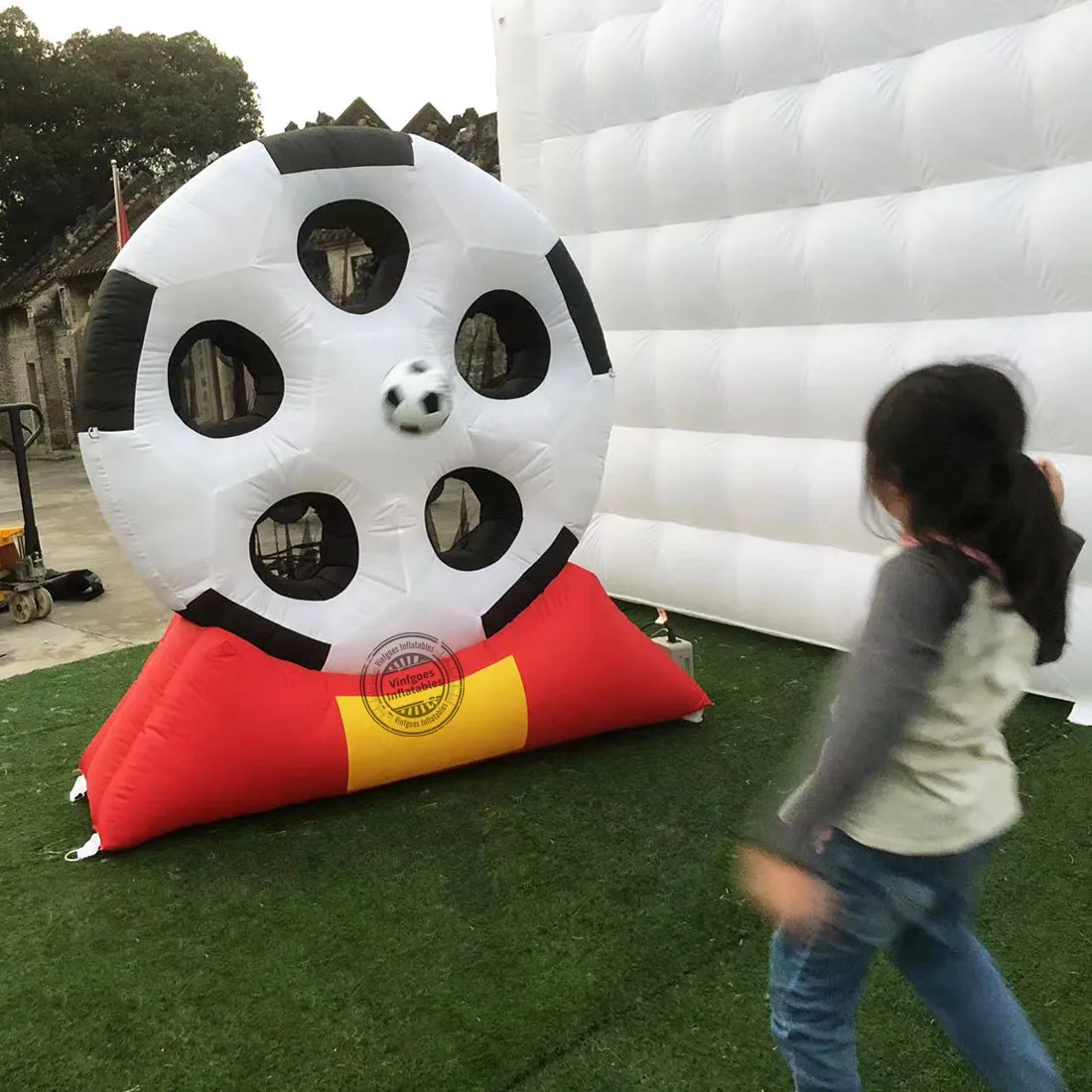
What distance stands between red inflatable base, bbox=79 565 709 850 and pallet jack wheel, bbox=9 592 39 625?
7.28ft

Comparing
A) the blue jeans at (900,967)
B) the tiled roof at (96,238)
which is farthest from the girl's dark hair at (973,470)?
the tiled roof at (96,238)

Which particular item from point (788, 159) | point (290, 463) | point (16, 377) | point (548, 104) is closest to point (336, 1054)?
point (290, 463)

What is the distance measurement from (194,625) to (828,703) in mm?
1659

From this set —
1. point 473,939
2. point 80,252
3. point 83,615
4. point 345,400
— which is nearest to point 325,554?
point 345,400

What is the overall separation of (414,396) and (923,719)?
1.55m

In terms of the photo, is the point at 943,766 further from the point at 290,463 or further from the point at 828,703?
the point at 290,463

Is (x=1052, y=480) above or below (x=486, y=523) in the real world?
above

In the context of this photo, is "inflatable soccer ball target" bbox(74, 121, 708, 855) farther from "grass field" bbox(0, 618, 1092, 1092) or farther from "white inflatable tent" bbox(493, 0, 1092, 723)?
"white inflatable tent" bbox(493, 0, 1092, 723)

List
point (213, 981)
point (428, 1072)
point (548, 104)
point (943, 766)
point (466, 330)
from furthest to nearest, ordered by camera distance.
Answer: point (466, 330) → point (548, 104) → point (213, 981) → point (428, 1072) → point (943, 766)

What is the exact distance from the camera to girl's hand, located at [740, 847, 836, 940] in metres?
1.03

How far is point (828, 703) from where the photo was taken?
106cm

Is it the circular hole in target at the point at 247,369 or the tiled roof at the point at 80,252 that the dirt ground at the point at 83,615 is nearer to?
the circular hole in target at the point at 247,369

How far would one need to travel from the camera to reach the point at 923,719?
102 cm

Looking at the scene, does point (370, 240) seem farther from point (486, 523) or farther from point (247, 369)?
point (486, 523)
